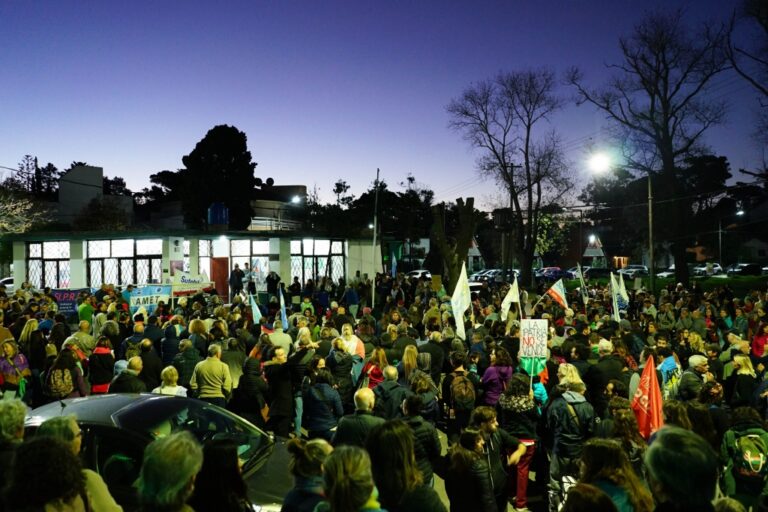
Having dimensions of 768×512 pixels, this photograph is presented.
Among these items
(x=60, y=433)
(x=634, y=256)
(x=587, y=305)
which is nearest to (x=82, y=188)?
(x=587, y=305)

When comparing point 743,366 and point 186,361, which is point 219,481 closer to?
point 186,361

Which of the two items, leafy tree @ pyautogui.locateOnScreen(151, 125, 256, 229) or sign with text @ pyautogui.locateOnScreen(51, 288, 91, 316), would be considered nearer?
sign with text @ pyautogui.locateOnScreen(51, 288, 91, 316)

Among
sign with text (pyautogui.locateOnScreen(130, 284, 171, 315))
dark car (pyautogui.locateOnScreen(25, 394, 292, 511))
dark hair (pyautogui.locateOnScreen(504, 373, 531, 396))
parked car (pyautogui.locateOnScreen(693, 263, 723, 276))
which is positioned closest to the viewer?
dark car (pyautogui.locateOnScreen(25, 394, 292, 511))

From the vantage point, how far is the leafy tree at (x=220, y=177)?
164 ft

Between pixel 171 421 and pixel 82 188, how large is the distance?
191 feet

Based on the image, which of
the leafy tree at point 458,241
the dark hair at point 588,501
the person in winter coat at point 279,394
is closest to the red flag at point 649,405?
the dark hair at point 588,501

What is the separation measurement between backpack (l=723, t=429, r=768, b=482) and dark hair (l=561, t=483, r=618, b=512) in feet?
9.71

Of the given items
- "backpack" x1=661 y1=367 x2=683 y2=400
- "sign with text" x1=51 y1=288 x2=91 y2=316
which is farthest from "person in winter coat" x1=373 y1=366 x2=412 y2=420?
"sign with text" x1=51 y1=288 x2=91 y2=316

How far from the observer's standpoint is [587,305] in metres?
18.8

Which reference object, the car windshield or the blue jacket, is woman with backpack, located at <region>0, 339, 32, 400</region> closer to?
the car windshield

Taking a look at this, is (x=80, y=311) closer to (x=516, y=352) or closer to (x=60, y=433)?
(x=516, y=352)

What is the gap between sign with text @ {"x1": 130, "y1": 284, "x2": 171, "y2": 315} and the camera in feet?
59.8

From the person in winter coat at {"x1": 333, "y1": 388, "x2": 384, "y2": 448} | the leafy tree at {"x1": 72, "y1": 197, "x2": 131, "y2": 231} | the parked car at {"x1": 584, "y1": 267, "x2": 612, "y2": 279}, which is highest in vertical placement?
the leafy tree at {"x1": 72, "y1": 197, "x2": 131, "y2": 231}

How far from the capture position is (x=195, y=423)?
566cm
